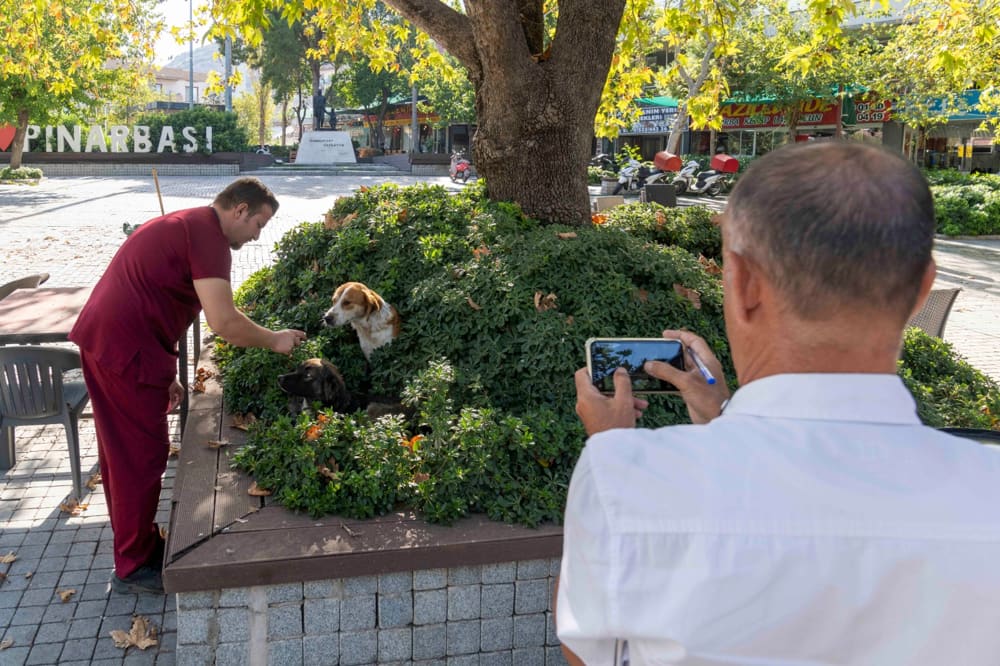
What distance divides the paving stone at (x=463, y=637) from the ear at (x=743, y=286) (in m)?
2.27

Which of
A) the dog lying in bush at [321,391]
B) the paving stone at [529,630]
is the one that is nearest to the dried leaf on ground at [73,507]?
the dog lying in bush at [321,391]

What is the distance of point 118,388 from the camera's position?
376cm

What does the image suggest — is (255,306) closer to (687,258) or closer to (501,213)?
(501,213)

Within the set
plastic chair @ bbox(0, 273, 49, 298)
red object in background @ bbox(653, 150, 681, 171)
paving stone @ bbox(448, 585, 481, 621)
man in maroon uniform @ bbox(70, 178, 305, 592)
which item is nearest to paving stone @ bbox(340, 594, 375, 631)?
paving stone @ bbox(448, 585, 481, 621)

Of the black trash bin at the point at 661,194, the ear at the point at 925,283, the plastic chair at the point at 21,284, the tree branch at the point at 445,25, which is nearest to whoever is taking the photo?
the ear at the point at 925,283

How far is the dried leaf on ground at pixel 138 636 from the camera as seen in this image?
3.67m

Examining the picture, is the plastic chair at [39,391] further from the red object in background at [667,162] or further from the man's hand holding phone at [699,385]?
the red object in background at [667,162]

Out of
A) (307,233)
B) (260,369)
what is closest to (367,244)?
(307,233)

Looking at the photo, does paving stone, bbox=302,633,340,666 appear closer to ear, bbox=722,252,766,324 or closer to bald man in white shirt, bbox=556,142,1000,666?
bald man in white shirt, bbox=556,142,1000,666

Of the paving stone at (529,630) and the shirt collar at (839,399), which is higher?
the shirt collar at (839,399)

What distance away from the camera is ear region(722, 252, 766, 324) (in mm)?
1336

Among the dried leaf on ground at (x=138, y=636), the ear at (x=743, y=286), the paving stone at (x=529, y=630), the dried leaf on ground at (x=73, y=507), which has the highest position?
the ear at (x=743, y=286)

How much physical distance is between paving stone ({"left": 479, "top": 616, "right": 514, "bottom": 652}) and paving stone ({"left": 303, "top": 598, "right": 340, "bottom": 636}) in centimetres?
57

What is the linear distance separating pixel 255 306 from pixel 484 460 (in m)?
3.22
